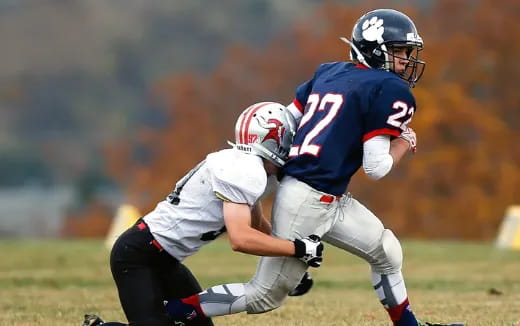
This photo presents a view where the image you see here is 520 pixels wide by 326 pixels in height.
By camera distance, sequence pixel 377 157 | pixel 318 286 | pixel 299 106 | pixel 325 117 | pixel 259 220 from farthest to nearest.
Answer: pixel 318 286
pixel 299 106
pixel 259 220
pixel 325 117
pixel 377 157

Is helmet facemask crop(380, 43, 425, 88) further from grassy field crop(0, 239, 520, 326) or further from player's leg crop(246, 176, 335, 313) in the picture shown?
grassy field crop(0, 239, 520, 326)

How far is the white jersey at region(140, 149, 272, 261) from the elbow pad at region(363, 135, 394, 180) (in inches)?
19.7

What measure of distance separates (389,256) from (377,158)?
1.85 ft

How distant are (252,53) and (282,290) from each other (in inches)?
1561

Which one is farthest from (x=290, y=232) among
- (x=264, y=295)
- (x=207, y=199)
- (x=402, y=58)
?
(x=402, y=58)

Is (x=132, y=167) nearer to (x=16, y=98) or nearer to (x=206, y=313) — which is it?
(x=16, y=98)

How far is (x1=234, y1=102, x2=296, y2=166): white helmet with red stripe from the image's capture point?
571 cm

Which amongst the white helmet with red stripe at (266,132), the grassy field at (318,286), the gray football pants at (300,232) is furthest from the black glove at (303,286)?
the grassy field at (318,286)

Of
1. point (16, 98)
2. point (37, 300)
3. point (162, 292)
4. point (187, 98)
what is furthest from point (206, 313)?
point (16, 98)

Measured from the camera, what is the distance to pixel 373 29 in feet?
19.5

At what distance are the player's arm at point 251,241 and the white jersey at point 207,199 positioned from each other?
0.05 metres

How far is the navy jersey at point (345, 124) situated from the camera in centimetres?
573

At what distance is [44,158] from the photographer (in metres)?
64.0

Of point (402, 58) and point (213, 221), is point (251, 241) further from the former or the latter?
point (402, 58)
